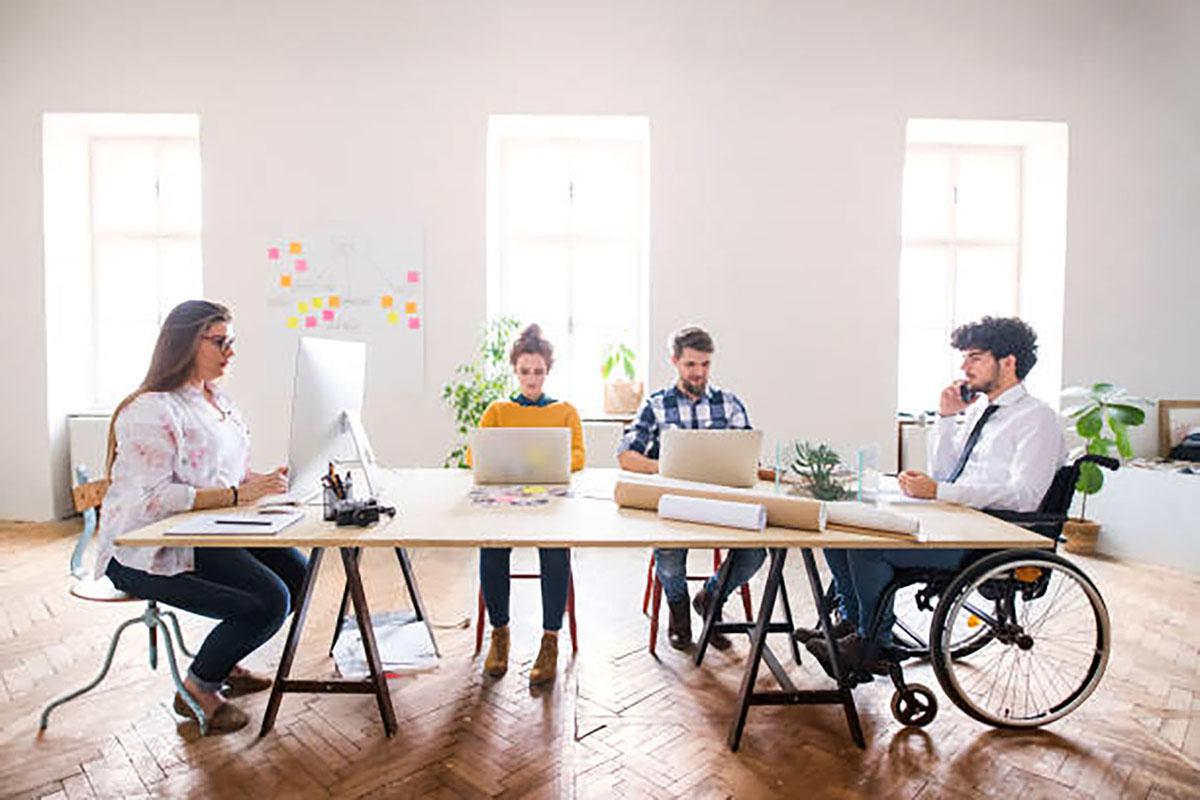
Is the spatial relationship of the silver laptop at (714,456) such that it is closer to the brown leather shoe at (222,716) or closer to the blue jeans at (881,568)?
the blue jeans at (881,568)

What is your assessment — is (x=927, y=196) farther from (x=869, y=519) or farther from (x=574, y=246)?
(x=869, y=519)

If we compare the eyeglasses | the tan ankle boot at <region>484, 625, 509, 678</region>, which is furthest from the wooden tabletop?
the tan ankle boot at <region>484, 625, 509, 678</region>

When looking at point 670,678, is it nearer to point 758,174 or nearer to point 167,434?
point 167,434

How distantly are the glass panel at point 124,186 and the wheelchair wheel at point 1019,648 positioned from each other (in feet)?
18.4

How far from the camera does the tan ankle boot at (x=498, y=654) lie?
272 centimetres

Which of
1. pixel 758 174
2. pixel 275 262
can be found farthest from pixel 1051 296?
pixel 275 262

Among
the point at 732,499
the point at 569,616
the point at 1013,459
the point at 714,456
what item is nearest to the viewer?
the point at 732,499

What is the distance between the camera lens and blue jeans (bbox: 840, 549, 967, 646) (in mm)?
2273

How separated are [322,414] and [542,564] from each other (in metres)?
0.97

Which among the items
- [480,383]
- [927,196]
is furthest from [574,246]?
[927,196]

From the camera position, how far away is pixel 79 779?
2.07 meters

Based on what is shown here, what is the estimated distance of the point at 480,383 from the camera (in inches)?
189

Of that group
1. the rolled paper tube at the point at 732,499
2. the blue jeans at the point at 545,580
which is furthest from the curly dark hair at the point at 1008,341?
the blue jeans at the point at 545,580

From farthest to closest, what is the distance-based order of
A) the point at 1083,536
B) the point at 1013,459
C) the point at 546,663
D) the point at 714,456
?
the point at 1083,536
the point at 546,663
the point at 714,456
the point at 1013,459
